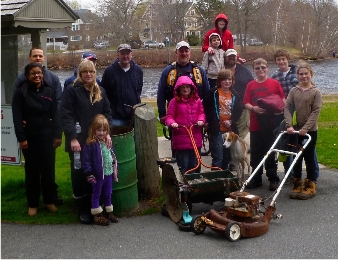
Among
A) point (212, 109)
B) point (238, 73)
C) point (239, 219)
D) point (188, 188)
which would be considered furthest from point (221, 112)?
point (239, 219)

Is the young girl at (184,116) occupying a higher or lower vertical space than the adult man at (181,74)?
lower

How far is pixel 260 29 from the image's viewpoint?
5859cm

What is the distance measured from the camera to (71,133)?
5.92m

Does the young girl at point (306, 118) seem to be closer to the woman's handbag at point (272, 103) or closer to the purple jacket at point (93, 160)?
the woman's handbag at point (272, 103)

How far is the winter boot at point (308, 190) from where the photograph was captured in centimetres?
689

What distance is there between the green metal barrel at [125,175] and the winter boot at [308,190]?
7.41 feet

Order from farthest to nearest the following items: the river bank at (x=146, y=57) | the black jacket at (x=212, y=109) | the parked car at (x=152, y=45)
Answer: the parked car at (x=152, y=45), the river bank at (x=146, y=57), the black jacket at (x=212, y=109)

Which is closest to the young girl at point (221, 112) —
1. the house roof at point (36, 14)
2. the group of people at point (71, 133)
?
the group of people at point (71, 133)

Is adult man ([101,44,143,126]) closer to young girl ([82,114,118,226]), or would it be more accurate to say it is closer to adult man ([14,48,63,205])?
adult man ([14,48,63,205])

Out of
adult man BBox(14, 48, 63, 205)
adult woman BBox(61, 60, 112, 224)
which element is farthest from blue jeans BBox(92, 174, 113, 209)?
adult man BBox(14, 48, 63, 205)

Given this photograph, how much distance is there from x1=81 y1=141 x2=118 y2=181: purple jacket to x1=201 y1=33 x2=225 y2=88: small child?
3326 millimetres

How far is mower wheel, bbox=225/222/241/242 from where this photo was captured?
5.33 meters

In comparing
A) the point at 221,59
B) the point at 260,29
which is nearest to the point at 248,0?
the point at 260,29

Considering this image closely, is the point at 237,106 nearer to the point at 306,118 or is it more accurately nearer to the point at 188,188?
the point at 306,118
